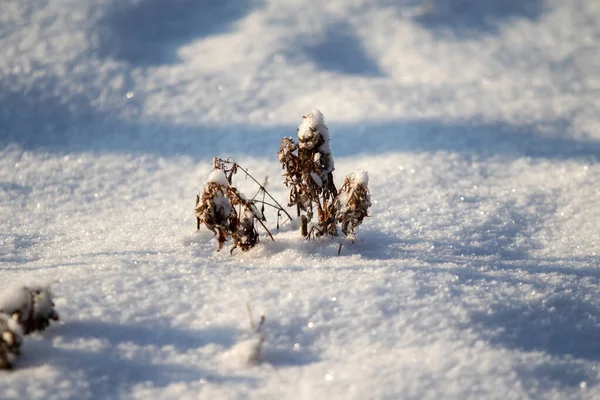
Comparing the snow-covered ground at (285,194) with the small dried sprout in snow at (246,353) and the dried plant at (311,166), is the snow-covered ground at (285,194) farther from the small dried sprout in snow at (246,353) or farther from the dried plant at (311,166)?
the dried plant at (311,166)

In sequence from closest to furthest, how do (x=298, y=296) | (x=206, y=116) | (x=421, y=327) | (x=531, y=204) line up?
(x=421, y=327), (x=298, y=296), (x=531, y=204), (x=206, y=116)

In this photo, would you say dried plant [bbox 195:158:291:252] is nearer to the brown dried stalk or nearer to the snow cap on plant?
the brown dried stalk

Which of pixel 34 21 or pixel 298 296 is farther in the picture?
pixel 34 21

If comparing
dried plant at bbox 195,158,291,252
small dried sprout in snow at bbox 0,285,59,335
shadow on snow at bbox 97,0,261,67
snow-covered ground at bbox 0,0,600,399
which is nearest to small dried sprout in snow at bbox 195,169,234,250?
dried plant at bbox 195,158,291,252

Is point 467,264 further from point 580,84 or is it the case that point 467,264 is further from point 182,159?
point 580,84

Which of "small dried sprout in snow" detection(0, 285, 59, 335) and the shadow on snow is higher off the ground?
the shadow on snow

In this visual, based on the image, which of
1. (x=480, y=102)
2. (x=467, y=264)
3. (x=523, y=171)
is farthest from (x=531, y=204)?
(x=480, y=102)

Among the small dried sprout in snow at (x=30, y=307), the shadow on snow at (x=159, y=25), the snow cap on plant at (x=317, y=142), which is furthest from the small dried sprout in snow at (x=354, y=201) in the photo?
the shadow on snow at (x=159, y=25)
